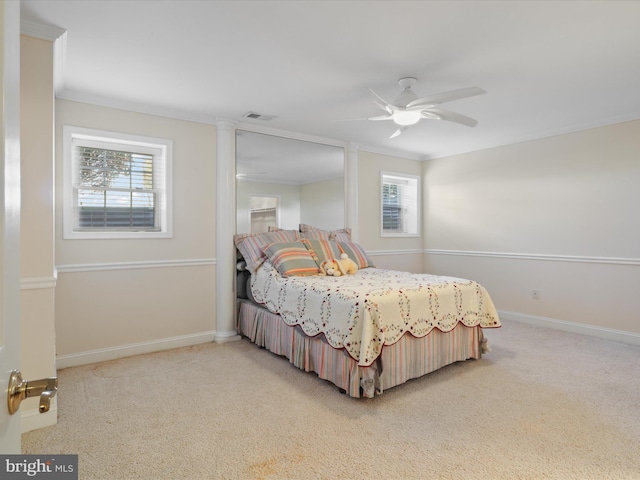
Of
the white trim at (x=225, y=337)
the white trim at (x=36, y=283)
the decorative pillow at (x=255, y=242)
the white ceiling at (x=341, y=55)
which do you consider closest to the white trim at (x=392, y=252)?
the decorative pillow at (x=255, y=242)

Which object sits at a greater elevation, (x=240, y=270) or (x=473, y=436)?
(x=240, y=270)

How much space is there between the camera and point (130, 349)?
3467 mm

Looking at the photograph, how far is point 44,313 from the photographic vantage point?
2283 mm

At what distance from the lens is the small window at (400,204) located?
552 centimetres

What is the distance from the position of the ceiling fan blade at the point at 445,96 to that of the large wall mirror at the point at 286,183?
6.56ft

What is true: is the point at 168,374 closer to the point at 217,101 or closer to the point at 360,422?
the point at 360,422

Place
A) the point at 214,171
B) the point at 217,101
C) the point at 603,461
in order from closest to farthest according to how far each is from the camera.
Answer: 1. the point at 603,461
2. the point at 217,101
3. the point at 214,171

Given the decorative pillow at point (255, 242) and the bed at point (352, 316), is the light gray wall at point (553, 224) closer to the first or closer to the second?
the bed at point (352, 316)

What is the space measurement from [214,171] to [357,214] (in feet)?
6.69

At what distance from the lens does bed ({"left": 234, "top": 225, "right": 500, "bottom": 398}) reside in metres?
2.57

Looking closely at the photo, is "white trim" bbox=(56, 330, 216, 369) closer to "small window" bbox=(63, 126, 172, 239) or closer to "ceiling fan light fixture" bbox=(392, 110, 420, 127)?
"small window" bbox=(63, 126, 172, 239)

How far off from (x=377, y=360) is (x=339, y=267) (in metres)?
1.37

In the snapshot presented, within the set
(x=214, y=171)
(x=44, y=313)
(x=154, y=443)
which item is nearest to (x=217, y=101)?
(x=214, y=171)

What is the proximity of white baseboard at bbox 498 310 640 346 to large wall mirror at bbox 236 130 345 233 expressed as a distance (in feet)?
8.37
